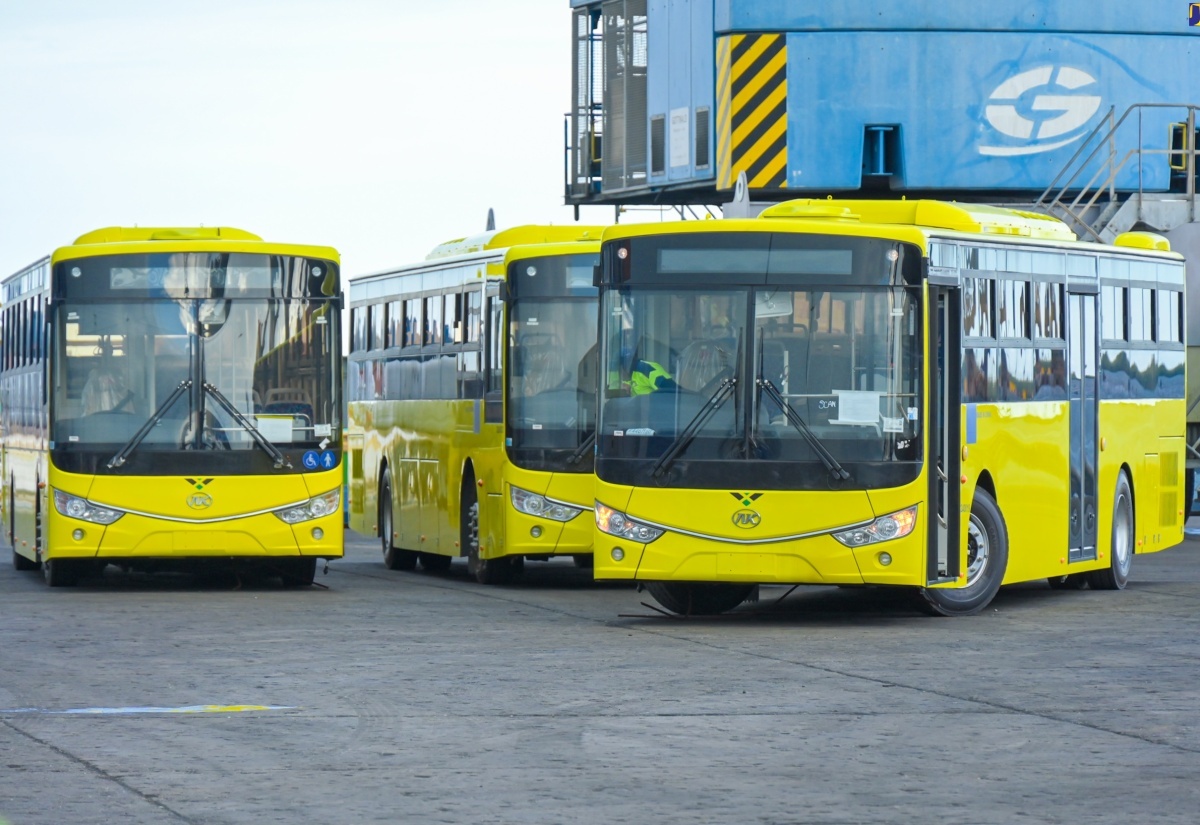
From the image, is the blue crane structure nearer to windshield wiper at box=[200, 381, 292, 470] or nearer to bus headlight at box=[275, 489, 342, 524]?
bus headlight at box=[275, 489, 342, 524]

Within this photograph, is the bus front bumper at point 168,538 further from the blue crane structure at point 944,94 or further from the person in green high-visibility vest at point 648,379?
the blue crane structure at point 944,94

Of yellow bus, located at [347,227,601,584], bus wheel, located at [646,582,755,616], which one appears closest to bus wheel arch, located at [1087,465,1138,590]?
bus wheel, located at [646,582,755,616]

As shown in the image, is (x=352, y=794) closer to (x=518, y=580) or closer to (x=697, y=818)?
(x=697, y=818)

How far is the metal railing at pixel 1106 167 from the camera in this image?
27.5m

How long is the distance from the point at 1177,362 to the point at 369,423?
8.46 m

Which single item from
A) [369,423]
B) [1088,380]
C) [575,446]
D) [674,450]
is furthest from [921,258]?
[369,423]

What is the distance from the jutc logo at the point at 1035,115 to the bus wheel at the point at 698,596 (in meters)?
13.5

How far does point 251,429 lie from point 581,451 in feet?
8.88

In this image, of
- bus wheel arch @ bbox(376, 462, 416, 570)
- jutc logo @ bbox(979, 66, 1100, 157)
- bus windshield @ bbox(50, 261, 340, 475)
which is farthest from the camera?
jutc logo @ bbox(979, 66, 1100, 157)

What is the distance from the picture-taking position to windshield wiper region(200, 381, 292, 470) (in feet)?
66.5

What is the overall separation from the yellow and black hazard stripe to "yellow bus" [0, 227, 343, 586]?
10349 millimetres

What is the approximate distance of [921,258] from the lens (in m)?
16.3

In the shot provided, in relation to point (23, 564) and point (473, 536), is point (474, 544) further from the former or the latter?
point (23, 564)

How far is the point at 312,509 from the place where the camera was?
20391 mm
